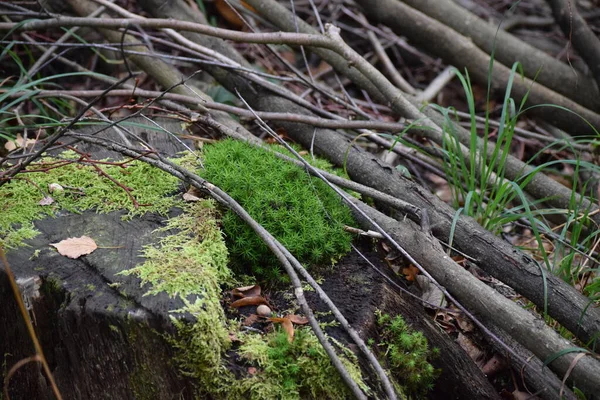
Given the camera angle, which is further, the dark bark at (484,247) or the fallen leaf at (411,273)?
the fallen leaf at (411,273)

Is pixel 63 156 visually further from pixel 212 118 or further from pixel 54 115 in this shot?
pixel 54 115

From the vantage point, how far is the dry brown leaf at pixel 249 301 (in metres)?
2.11

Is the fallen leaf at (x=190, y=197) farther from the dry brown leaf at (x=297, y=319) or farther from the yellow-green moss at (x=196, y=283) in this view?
the dry brown leaf at (x=297, y=319)

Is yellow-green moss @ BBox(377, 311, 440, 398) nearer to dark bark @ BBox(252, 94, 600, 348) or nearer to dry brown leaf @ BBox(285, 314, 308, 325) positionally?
dry brown leaf @ BBox(285, 314, 308, 325)

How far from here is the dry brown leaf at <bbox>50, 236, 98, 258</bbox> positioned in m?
2.10

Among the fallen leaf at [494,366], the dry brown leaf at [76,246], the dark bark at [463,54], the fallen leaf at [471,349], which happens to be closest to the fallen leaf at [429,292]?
the fallen leaf at [471,349]

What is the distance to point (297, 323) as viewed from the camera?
2.06 meters

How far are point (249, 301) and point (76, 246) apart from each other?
730 millimetres

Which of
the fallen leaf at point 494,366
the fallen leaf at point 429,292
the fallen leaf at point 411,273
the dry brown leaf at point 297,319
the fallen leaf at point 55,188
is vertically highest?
the fallen leaf at point 55,188

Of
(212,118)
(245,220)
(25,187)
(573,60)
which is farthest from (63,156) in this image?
(573,60)

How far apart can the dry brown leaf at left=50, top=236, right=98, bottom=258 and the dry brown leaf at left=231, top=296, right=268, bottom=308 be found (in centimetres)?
61

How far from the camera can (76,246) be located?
2.13 meters

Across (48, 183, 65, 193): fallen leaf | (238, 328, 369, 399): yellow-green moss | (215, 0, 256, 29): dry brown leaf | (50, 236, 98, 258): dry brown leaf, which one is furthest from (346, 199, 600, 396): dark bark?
(215, 0, 256, 29): dry brown leaf

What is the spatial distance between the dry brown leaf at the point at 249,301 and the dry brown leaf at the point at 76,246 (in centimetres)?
61
